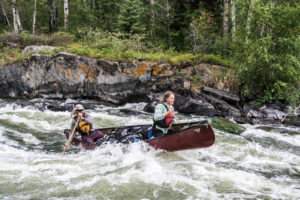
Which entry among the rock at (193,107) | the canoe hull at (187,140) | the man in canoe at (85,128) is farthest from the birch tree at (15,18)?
the canoe hull at (187,140)

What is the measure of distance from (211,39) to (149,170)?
13.4 m

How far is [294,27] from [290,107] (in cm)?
353

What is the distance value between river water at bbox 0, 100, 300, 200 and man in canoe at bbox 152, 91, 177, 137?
0.57 metres

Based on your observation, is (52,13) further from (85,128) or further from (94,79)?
(85,128)

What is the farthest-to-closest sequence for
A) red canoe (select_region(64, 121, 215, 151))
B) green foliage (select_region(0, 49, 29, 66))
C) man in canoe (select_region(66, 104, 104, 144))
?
green foliage (select_region(0, 49, 29, 66))
man in canoe (select_region(66, 104, 104, 144))
red canoe (select_region(64, 121, 215, 151))

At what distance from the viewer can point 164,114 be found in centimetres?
614

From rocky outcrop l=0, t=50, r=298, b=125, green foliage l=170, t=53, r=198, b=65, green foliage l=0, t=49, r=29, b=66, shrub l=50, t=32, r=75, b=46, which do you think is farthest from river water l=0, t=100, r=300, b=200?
shrub l=50, t=32, r=75, b=46

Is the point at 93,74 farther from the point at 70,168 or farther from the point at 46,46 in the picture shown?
the point at 70,168

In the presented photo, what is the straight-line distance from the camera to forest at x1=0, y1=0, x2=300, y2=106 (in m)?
11.7

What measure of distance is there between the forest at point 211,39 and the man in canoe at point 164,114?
704 cm

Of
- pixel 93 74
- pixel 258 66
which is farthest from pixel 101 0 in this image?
pixel 258 66

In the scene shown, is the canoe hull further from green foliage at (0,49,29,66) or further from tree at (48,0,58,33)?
tree at (48,0,58,33)

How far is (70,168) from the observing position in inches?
227

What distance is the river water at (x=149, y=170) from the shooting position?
4660 millimetres
